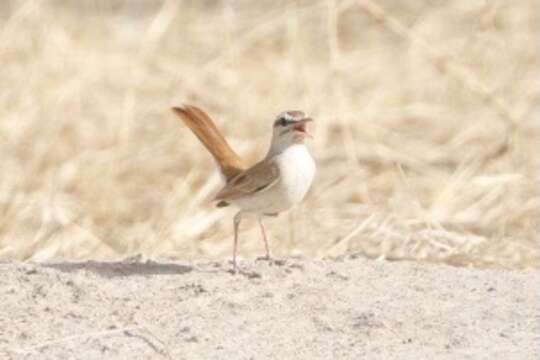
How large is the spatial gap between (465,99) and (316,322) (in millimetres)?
4173

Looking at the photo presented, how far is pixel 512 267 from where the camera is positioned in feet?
23.6

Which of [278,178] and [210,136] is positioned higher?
[210,136]

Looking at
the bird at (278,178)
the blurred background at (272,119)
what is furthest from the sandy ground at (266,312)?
the blurred background at (272,119)

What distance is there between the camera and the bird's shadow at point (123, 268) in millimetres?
6348

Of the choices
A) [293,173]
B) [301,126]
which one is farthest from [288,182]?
[301,126]

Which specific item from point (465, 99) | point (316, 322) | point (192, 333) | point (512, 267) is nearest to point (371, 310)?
point (316, 322)

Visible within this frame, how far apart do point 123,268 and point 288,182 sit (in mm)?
685

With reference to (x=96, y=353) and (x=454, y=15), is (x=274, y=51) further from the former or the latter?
(x=96, y=353)

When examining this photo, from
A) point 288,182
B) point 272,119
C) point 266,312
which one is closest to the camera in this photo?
point 266,312

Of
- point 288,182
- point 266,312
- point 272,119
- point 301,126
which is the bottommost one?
point 266,312

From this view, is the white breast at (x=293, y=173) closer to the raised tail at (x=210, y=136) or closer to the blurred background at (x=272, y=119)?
the raised tail at (x=210, y=136)

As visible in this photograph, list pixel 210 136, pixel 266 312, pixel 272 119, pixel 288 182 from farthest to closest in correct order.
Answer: pixel 272 119 < pixel 210 136 < pixel 288 182 < pixel 266 312

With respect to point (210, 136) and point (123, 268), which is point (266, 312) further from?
point (210, 136)

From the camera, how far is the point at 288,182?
634 cm
